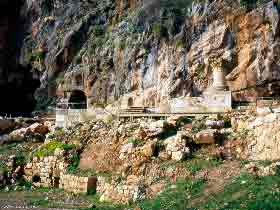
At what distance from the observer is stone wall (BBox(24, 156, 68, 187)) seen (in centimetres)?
2901

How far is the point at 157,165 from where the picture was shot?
24.4 meters

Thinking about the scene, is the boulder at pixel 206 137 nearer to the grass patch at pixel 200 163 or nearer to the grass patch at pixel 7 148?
the grass patch at pixel 200 163

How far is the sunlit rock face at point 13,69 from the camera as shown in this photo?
5397cm

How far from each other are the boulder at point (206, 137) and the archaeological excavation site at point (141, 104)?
5cm

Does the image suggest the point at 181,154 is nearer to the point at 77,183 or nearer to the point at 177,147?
the point at 177,147

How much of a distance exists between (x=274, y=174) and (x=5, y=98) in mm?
40203


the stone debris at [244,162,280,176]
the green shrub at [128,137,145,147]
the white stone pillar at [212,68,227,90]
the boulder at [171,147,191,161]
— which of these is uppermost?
the white stone pillar at [212,68,227,90]

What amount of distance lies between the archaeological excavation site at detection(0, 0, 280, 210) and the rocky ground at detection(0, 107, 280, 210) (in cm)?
6

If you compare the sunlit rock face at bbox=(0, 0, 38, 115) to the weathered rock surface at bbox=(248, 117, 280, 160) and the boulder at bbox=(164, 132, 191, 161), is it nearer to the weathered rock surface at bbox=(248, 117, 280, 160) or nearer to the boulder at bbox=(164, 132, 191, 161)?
the boulder at bbox=(164, 132, 191, 161)

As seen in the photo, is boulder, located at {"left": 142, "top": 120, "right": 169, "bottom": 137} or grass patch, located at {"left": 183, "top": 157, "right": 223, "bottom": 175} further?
boulder, located at {"left": 142, "top": 120, "right": 169, "bottom": 137}

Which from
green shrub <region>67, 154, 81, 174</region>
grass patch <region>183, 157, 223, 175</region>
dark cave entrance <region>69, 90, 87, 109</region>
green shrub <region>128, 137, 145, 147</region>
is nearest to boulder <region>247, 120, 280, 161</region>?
grass patch <region>183, 157, 223, 175</region>

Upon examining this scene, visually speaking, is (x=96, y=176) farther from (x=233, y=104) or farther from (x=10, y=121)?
(x=10, y=121)

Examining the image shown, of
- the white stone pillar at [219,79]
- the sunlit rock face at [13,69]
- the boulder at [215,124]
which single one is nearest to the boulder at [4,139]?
the white stone pillar at [219,79]

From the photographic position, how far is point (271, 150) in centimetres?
2302
